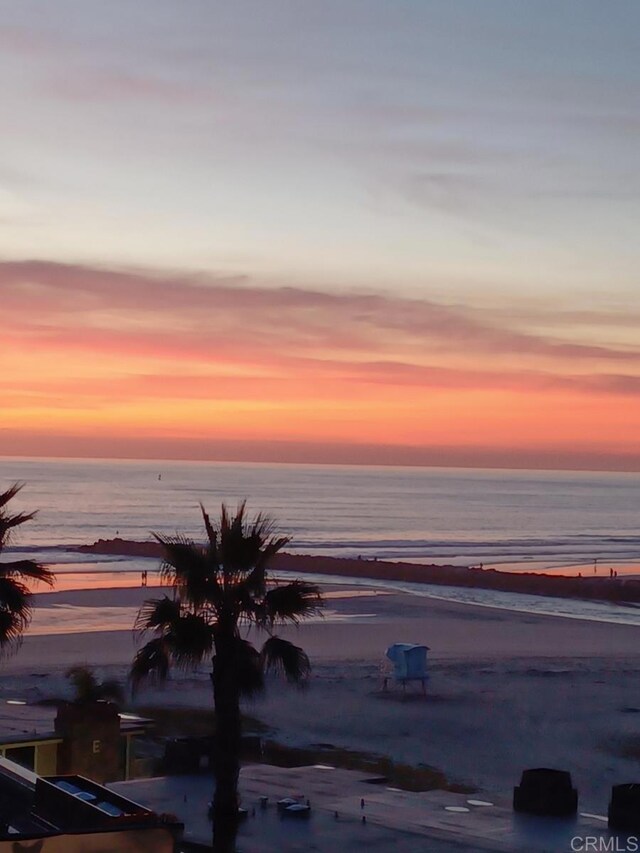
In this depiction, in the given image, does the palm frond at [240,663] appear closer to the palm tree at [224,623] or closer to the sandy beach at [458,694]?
the palm tree at [224,623]

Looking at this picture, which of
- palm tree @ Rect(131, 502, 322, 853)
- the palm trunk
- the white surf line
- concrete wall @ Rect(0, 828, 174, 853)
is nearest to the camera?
concrete wall @ Rect(0, 828, 174, 853)

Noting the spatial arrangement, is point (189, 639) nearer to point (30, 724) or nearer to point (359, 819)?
point (359, 819)

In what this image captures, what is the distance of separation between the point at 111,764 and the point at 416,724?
31.4ft

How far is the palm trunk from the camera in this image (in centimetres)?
1322

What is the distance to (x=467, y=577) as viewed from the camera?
70375mm

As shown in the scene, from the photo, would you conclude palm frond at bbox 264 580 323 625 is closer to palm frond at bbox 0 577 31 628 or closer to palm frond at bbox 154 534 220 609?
palm frond at bbox 154 534 220 609

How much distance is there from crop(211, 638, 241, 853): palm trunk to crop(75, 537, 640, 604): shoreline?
46.6 meters

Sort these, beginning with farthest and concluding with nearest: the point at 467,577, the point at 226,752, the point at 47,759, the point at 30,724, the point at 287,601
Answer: the point at 467,577 < the point at 30,724 < the point at 47,759 < the point at 287,601 < the point at 226,752

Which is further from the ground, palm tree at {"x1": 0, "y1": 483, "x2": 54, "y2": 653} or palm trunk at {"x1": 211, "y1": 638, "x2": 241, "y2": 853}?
palm tree at {"x1": 0, "y1": 483, "x2": 54, "y2": 653}

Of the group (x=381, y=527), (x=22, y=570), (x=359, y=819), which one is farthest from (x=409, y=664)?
(x=381, y=527)

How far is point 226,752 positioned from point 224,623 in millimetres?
1427

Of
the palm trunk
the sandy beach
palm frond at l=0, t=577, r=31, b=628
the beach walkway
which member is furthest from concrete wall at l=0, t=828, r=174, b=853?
the sandy beach

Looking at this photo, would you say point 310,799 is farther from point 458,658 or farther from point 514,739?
point 458,658

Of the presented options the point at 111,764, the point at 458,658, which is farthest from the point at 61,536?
the point at 111,764
